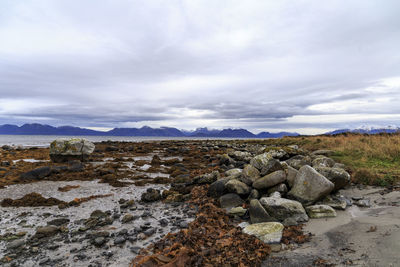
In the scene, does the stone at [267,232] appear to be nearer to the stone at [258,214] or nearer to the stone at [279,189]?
the stone at [258,214]

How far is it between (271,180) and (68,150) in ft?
55.9

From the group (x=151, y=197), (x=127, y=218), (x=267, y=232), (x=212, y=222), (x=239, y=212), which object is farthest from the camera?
(x=151, y=197)

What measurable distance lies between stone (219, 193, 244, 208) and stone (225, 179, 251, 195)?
0.78 feet

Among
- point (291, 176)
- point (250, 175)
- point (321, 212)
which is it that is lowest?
point (321, 212)

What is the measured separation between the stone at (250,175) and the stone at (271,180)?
60 cm

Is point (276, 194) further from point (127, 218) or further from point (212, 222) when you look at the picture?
point (127, 218)

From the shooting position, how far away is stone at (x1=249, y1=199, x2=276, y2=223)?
6324 millimetres

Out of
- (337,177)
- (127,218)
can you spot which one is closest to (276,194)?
(337,177)

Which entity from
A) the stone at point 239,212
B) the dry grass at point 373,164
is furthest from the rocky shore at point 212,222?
the dry grass at point 373,164

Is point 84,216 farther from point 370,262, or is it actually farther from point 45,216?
point 370,262

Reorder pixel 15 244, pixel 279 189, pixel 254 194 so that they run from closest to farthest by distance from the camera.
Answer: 1. pixel 15 244
2. pixel 279 189
3. pixel 254 194

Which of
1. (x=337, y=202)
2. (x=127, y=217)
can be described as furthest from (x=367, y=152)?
(x=127, y=217)

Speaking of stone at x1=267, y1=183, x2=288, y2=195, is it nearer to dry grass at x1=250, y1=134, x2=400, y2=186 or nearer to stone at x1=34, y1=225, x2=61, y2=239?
dry grass at x1=250, y1=134, x2=400, y2=186

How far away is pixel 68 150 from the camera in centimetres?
1814
